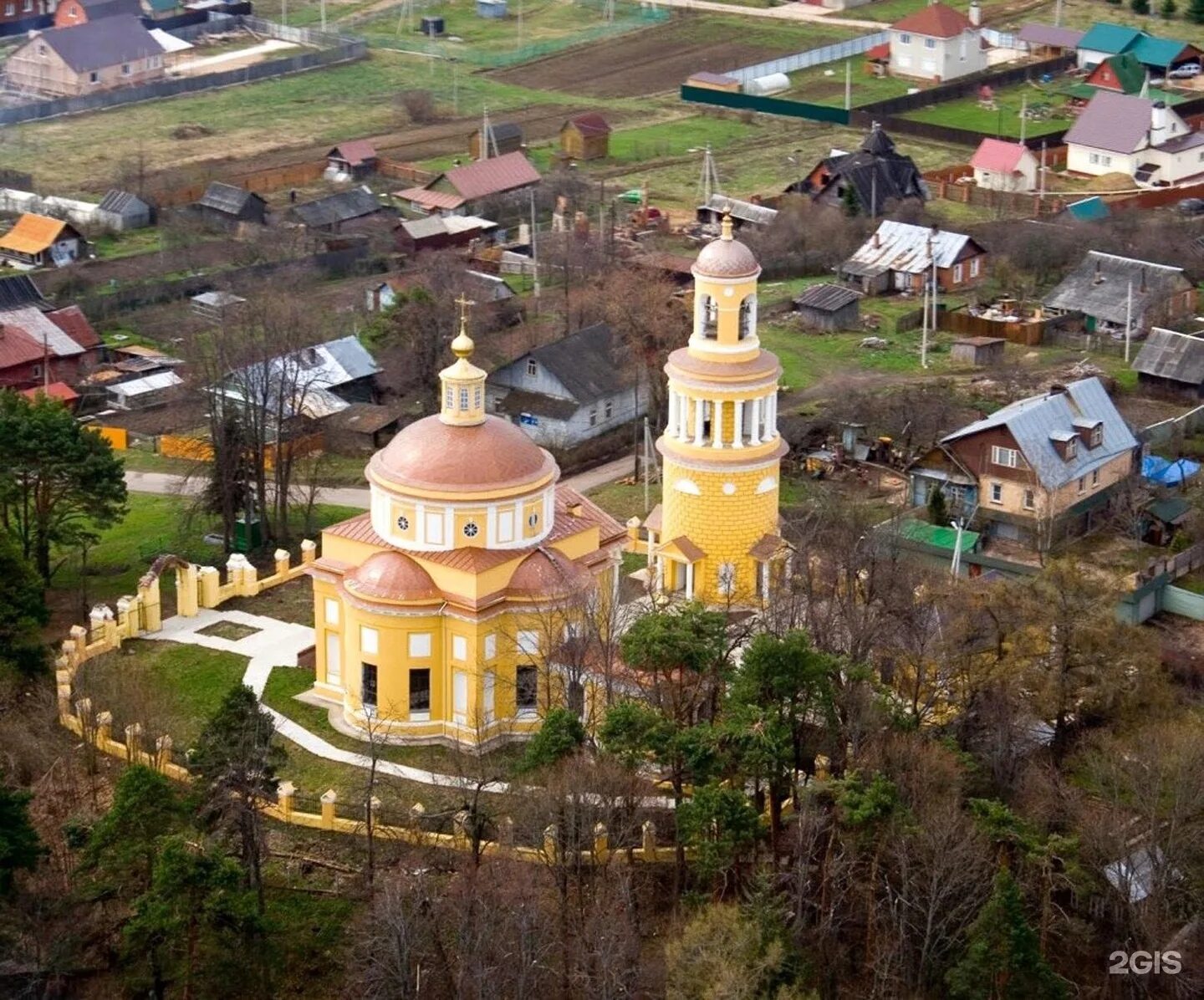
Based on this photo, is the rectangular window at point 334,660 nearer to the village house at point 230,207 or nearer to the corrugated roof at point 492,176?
the village house at point 230,207

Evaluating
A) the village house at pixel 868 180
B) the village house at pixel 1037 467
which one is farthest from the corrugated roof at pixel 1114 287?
the village house at pixel 1037 467

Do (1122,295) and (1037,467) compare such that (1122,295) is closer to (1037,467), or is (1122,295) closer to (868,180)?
(868,180)

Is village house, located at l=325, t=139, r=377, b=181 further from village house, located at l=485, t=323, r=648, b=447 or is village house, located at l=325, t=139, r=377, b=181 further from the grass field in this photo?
village house, located at l=485, t=323, r=648, b=447

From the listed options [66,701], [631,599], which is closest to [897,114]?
[631,599]

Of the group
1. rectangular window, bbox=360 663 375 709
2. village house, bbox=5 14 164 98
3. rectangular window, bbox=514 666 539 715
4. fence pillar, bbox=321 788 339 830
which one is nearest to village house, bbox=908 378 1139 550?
rectangular window, bbox=514 666 539 715

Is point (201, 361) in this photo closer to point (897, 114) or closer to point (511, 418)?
point (511, 418)

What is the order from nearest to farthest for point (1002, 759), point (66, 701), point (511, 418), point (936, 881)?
1. point (936, 881)
2. point (1002, 759)
3. point (66, 701)
4. point (511, 418)
